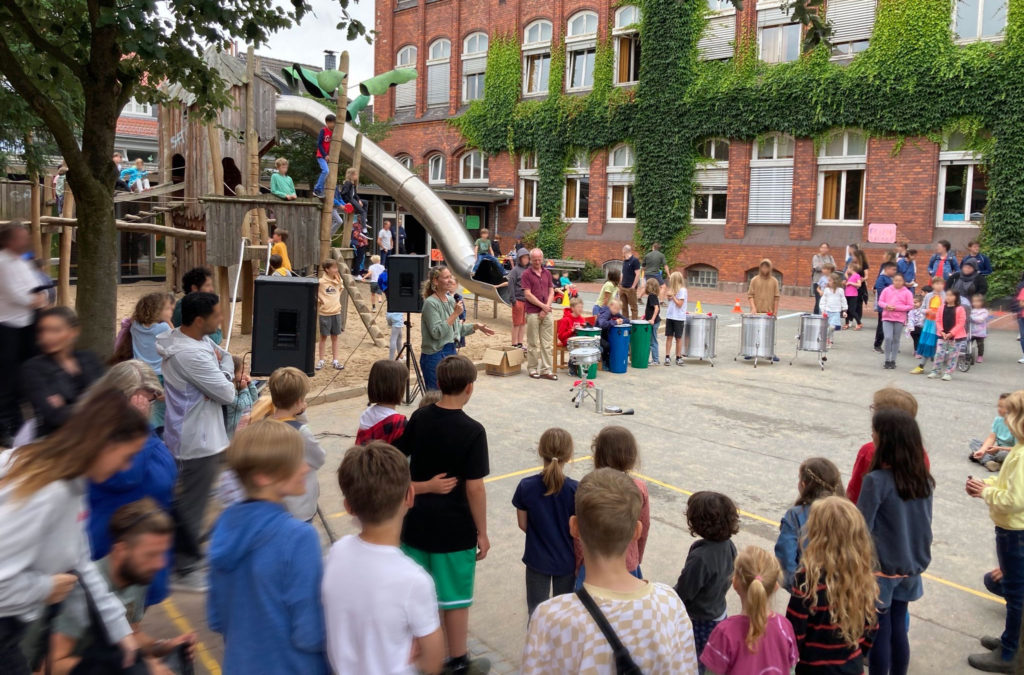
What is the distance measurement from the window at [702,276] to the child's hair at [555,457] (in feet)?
83.6

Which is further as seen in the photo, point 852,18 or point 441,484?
point 852,18

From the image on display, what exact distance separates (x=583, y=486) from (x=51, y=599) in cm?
171

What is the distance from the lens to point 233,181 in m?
16.9

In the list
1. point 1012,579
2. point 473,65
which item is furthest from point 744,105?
point 1012,579

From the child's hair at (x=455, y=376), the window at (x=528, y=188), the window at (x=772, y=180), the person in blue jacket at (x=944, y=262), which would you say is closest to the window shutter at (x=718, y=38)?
the window at (x=772, y=180)

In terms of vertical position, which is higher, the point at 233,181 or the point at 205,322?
the point at 233,181

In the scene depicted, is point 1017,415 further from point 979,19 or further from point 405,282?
point 979,19

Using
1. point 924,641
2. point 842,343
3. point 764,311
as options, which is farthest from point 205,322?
point 842,343

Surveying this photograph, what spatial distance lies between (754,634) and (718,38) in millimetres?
27786

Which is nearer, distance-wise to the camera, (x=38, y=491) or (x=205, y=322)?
(x=38, y=491)

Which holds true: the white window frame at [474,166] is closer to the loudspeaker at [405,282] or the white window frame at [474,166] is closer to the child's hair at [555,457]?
the loudspeaker at [405,282]

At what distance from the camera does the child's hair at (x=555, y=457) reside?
164 inches

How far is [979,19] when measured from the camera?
2308 centimetres

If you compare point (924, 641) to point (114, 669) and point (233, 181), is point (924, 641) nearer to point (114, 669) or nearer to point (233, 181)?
point (114, 669)
